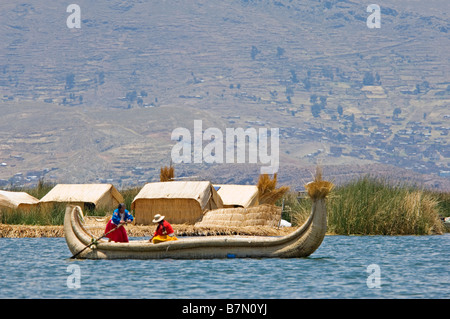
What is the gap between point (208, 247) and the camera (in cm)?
1831

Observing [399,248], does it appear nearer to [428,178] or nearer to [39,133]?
[428,178]

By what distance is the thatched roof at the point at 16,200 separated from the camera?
A: 30.1 m

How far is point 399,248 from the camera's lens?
73.3 feet

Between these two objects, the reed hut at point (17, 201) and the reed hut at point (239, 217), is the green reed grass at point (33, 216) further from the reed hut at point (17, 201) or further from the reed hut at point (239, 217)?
the reed hut at point (239, 217)

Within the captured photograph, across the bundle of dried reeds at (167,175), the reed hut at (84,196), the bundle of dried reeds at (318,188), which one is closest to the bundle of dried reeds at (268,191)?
the bundle of dried reeds at (167,175)

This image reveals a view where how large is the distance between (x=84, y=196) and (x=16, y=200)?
7.28 feet

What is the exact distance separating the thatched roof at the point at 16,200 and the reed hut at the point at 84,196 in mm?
557

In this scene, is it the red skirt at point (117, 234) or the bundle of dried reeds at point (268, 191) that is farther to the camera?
the bundle of dried reeds at point (268, 191)

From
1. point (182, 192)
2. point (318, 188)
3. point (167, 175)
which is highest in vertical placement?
point (318, 188)

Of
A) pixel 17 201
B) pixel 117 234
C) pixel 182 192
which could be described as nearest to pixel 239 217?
pixel 182 192
